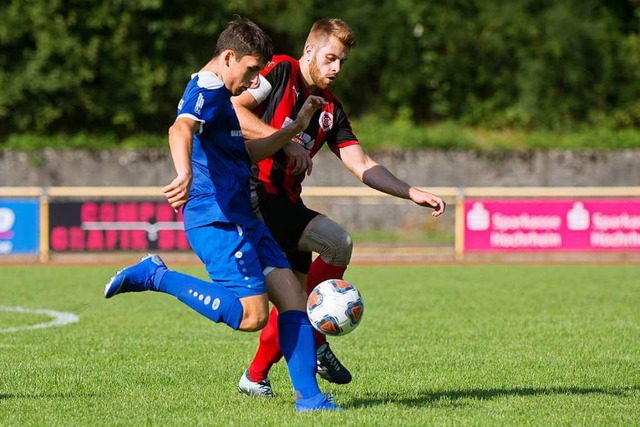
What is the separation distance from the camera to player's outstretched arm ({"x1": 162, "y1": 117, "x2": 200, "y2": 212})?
15.9ft

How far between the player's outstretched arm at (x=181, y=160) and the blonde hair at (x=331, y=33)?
123 cm

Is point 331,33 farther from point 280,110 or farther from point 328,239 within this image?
point 328,239

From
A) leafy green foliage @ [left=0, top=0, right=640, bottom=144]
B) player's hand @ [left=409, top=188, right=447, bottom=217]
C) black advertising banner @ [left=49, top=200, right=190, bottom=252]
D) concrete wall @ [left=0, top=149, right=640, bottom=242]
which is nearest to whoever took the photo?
player's hand @ [left=409, top=188, right=447, bottom=217]

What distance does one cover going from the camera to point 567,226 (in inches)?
817

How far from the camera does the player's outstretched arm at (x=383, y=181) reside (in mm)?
6148

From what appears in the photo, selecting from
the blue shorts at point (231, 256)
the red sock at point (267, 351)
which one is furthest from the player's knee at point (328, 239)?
the blue shorts at point (231, 256)

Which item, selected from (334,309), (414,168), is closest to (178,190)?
(334,309)

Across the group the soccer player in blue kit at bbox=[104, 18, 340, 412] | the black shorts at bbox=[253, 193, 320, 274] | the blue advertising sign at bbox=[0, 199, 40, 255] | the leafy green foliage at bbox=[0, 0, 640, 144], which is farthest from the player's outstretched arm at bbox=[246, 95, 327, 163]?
the leafy green foliage at bbox=[0, 0, 640, 144]

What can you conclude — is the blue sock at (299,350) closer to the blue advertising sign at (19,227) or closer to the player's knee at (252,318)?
the player's knee at (252,318)

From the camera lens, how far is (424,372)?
277 inches

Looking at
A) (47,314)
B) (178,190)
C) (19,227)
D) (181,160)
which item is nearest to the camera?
(178,190)

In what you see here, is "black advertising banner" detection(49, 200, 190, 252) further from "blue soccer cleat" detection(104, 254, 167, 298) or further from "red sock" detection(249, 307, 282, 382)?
"blue soccer cleat" detection(104, 254, 167, 298)

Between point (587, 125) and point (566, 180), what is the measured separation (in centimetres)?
478

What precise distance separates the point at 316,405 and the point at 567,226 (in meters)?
16.0
